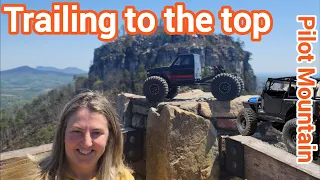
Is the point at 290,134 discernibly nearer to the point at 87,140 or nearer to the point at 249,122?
the point at 249,122

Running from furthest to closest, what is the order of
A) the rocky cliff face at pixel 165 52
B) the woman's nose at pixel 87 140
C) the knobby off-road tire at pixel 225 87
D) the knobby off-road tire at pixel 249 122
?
the rocky cliff face at pixel 165 52 → the knobby off-road tire at pixel 225 87 → the knobby off-road tire at pixel 249 122 → the woman's nose at pixel 87 140

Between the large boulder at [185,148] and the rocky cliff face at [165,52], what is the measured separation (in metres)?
46.9

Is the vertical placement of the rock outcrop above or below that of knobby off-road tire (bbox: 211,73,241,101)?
below

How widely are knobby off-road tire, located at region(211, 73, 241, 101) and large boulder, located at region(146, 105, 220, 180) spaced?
320cm

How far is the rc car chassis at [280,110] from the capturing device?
10.4 ft

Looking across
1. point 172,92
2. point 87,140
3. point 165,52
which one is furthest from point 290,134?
point 165,52

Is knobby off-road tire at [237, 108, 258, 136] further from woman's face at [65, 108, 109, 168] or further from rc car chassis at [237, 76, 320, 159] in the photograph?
woman's face at [65, 108, 109, 168]

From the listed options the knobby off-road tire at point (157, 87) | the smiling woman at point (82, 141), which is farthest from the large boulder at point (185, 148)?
the knobby off-road tire at point (157, 87)

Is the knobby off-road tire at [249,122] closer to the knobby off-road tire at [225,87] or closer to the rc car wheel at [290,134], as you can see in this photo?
the rc car wheel at [290,134]

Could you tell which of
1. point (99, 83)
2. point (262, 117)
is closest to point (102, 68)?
point (99, 83)

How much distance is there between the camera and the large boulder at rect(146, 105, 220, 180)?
11.3 ft

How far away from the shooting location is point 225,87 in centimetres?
705

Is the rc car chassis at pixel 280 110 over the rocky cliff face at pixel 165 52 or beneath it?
beneath

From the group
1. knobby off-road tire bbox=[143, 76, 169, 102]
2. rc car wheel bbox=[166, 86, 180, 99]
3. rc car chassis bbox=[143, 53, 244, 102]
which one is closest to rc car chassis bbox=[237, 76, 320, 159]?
rc car chassis bbox=[143, 53, 244, 102]
